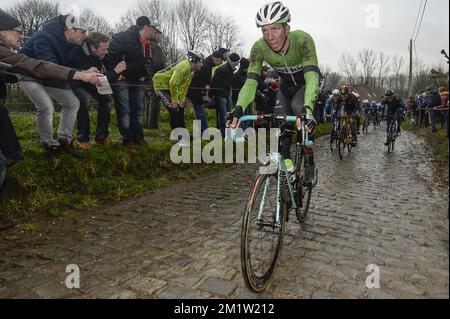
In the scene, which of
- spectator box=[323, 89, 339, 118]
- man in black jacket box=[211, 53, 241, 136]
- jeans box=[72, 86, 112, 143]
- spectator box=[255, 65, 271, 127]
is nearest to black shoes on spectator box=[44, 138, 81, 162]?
jeans box=[72, 86, 112, 143]

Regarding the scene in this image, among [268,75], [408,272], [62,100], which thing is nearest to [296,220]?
[408,272]

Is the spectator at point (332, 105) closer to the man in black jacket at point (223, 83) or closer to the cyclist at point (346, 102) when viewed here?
the cyclist at point (346, 102)

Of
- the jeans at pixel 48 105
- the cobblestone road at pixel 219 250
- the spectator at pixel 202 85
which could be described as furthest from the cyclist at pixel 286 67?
the spectator at pixel 202 85

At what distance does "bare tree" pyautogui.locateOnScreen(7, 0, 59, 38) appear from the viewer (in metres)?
40.0

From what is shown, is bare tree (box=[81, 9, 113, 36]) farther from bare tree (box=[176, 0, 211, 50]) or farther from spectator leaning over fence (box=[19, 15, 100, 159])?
spectator leaning over fence (box=[19, 15, 100, 159])

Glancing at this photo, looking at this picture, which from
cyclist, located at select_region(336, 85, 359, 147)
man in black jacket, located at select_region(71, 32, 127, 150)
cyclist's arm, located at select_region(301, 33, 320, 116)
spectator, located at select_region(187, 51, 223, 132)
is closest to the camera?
cyclist's arm, located at select_region(301, 33, 320, 116)

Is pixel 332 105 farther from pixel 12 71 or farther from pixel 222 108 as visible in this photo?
pixel 12 71

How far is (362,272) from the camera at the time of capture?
3.39 meters

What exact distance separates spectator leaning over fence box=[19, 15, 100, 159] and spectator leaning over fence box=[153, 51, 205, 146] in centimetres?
212

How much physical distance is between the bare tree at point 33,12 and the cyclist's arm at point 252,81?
4336 cm

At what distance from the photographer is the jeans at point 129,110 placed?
24.8ft

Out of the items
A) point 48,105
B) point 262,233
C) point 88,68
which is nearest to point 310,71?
point 262,233
